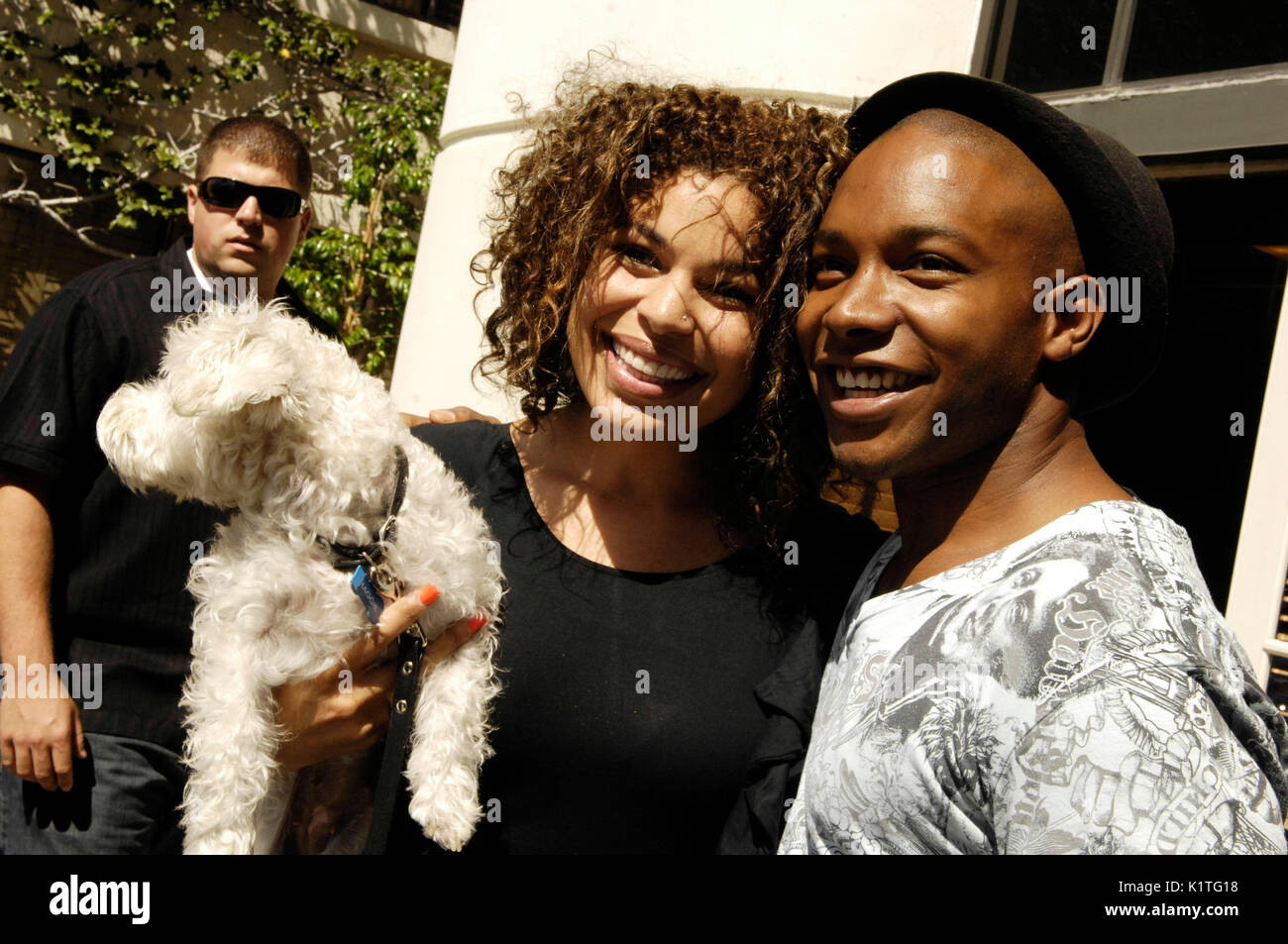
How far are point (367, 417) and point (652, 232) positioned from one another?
0.80 m

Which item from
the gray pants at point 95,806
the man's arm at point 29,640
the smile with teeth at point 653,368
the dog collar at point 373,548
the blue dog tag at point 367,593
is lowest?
the gray pants at point 95,806

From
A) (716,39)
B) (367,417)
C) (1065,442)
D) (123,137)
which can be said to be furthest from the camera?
(123,137)

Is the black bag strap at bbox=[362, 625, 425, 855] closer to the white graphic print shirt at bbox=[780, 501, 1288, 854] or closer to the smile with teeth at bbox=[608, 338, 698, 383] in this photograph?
the smile with teeth at bbox=[608, 338, 698, 383]

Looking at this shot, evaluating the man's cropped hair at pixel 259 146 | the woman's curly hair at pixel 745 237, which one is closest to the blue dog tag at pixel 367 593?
the woman's curly hair at pixel 745 237

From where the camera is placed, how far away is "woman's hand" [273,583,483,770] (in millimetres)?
2174

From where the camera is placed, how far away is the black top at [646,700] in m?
1.93

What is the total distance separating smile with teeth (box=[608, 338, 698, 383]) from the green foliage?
6.26 meters

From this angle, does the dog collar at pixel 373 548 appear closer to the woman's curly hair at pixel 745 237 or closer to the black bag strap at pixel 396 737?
the black bag strap at pixel 396 737

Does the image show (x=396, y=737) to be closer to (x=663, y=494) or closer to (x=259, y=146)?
(x=663, y=494)

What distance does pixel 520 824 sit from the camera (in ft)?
6.63

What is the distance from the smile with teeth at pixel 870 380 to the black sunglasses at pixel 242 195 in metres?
3.02

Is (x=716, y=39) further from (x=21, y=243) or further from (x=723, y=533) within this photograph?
(x=21, y=243)
